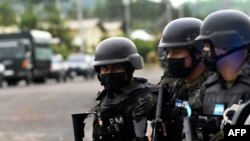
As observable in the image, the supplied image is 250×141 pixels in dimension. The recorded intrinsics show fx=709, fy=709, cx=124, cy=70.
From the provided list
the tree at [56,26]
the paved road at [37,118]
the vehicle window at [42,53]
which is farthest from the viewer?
the tree at [56,26]

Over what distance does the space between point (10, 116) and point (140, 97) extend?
1219 centimetres

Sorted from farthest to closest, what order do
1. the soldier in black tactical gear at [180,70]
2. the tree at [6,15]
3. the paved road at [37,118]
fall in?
the tree at [6,15] < the paved road at [37,118] < the soldier in black tactical gear at [180,70]

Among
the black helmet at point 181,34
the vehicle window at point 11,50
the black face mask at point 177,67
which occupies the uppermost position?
the black helmet at point 181,34

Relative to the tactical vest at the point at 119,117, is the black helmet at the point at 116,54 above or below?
above

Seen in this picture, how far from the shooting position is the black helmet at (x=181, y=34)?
14.6ft

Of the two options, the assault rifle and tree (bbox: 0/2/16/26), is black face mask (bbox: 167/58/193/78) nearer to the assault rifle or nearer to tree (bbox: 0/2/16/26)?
the assault rifle

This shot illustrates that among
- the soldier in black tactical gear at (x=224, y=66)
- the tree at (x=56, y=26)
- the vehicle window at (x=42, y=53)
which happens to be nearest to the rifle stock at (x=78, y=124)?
the soldier in black tactical gear at (x=224, y=66)

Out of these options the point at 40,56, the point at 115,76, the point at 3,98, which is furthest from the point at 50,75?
the point at 115,76

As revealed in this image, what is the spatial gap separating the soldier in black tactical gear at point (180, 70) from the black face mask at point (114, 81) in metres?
0.29

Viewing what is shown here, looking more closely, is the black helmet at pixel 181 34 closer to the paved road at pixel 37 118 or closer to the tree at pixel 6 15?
the paved road at pixel 37 118

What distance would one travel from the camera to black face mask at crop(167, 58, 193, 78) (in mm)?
4305

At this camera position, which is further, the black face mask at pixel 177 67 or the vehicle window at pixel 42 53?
the vehicle window at pixel 42 53

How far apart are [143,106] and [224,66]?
34.6 inches

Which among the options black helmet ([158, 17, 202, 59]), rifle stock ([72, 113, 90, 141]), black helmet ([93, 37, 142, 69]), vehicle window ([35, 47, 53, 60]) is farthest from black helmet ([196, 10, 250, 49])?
vehicle window ([35, 47, 53, 60])
